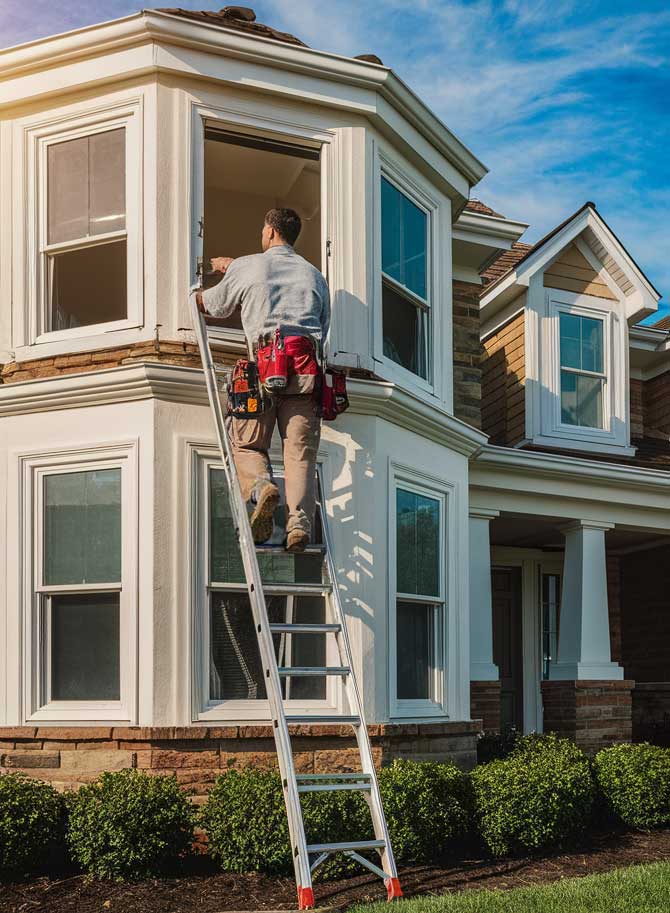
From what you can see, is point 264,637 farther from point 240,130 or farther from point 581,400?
point 581,400

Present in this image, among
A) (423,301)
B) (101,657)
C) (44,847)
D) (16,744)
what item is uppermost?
(423,301)

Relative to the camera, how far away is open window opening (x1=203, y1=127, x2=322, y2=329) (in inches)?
354

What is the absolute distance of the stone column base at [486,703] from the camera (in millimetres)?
10875

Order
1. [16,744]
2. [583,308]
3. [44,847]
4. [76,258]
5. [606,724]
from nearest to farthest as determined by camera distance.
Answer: [44,847] → [16,744] → [76,258] → [606,724] → [583,308]

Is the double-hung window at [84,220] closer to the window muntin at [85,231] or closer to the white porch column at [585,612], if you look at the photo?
the window muntin at [85,231]

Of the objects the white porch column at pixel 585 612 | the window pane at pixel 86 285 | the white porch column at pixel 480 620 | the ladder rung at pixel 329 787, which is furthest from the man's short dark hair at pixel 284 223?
the white porch column at pixel 585 612

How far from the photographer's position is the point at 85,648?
26.6ft

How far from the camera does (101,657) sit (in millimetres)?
8047

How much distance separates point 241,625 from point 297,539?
1602 mm

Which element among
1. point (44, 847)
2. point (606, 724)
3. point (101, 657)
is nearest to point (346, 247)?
point (101, 657)

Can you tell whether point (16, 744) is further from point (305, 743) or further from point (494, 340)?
point (494, 340)

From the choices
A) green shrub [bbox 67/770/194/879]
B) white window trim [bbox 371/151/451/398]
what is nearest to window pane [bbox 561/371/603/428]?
white window trim [bbox 371/151/451/398]

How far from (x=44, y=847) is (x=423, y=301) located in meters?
5.33

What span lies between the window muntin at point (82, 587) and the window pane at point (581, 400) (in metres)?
6.51
